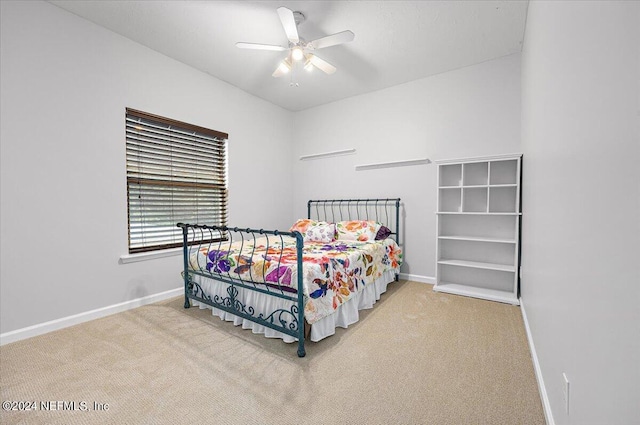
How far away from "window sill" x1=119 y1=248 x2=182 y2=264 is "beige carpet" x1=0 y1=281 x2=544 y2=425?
1.93 feet

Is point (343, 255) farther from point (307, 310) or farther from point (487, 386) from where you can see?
point (487, 386)

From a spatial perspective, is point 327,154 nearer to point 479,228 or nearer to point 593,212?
point 479,228

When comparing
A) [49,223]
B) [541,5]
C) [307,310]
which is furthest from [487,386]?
[49,223]

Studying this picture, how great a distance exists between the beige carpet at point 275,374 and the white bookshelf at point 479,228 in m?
0.71

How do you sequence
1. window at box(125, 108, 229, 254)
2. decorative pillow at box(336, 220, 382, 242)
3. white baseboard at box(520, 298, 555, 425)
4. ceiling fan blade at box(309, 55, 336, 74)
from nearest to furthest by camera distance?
white baseboard at box(520, 298, 555, 425) → ceiling fan blade at box(309, 55, 336, 74) → window at box(125, 108, 229, 254) → decorative pillow at box(336, 220, 382, 242)

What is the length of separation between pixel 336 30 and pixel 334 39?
1.24 ft

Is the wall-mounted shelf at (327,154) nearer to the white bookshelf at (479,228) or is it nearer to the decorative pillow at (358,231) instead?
the decorative pillow at (358,231)

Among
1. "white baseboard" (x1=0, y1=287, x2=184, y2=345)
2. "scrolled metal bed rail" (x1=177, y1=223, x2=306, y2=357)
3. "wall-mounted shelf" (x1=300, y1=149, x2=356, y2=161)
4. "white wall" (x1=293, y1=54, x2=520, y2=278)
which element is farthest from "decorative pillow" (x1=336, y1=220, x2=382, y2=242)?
"white baseboard" (x1=0, y1=287, x2=184, y2=345)

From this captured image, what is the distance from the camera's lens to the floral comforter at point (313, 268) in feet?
6.76

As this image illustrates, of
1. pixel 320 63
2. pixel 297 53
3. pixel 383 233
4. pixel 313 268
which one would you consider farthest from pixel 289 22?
pixel 383 233

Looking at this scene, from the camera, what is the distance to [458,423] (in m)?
1.36

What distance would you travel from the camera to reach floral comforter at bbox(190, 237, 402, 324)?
206 cm

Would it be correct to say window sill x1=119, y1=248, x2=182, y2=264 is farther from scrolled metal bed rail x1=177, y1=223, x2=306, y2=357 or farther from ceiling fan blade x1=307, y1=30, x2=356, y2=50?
ceiling fan blade x1=307, y1=30, x2=356, y2=50

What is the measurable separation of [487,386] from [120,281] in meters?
3.30
